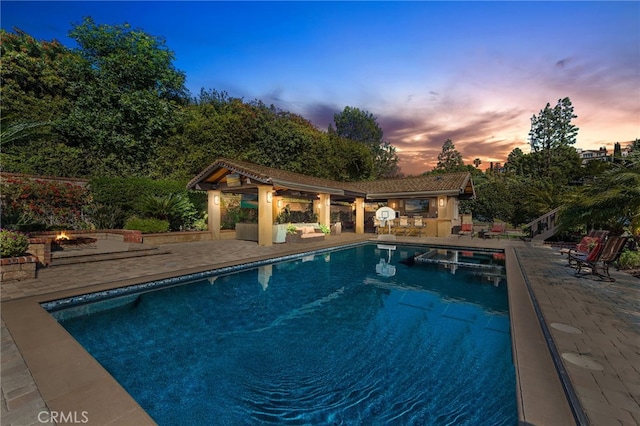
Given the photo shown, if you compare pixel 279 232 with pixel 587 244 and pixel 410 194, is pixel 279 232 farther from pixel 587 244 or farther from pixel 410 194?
pixel 587 244

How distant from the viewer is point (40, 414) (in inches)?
90.3

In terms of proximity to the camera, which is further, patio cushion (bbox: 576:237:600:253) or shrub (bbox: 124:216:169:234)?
shrub (bbox: 124:216:169:234)

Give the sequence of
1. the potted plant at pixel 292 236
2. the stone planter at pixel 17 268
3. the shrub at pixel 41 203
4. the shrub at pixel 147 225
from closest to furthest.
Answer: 1. the stone planter at pixel 17 268
2. the shrub at pixel 41 203
3. the shrub at pixel 147 225
4. the potted plant at pixel 292 236

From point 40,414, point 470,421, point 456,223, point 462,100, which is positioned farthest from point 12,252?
point 456,223

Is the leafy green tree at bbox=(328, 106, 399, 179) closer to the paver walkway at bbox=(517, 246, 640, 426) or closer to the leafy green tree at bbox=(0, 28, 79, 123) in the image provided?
the leafy green tree at bbox=(0, 28, 79, 123)

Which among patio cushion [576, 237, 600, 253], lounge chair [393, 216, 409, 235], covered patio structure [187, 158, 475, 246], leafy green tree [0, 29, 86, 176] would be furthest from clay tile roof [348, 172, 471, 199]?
leafy green tree [0, 29, 86, 176]

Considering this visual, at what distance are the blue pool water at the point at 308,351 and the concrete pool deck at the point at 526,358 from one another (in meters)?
0.42

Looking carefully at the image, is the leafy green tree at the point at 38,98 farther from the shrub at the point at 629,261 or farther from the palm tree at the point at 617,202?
the shrub at the point at 629,261

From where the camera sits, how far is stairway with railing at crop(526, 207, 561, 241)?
53.9ft

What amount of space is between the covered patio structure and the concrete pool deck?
770 cm

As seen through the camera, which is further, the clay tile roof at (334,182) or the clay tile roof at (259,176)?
the clay tile roof at (334,182)

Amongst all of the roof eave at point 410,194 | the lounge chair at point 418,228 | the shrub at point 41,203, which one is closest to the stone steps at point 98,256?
the shrub at point 41,203

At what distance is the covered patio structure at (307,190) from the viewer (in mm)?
14117

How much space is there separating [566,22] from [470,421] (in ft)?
39.7
